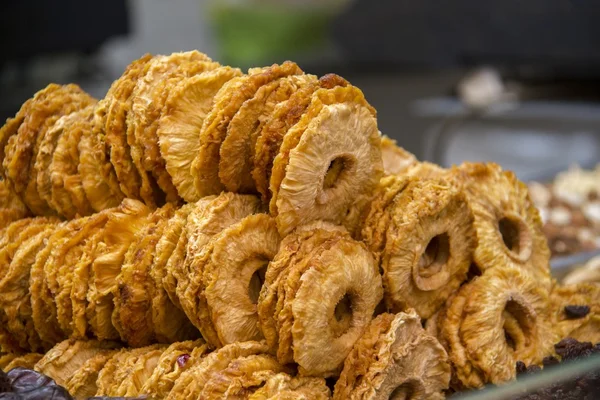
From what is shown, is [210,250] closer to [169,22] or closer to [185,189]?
[185,189]

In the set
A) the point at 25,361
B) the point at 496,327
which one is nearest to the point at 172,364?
the point at 25,361

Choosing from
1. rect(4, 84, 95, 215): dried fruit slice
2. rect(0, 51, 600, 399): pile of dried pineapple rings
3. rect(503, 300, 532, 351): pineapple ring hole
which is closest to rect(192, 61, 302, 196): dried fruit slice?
rect(0, 51, 600, 399): pile of dried pineapple rings

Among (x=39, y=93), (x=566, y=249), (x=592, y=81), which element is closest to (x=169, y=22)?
(x=592, y=81)

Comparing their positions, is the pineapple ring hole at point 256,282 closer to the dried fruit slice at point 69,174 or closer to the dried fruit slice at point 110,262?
the dried fruit slice at point 110,262

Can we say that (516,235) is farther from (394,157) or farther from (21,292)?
(21,292)

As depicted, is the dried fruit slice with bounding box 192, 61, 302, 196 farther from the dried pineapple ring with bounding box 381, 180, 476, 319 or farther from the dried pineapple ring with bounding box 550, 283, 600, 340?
A: the dried pineapple ring with bounding box 550, 283, 600, 340
